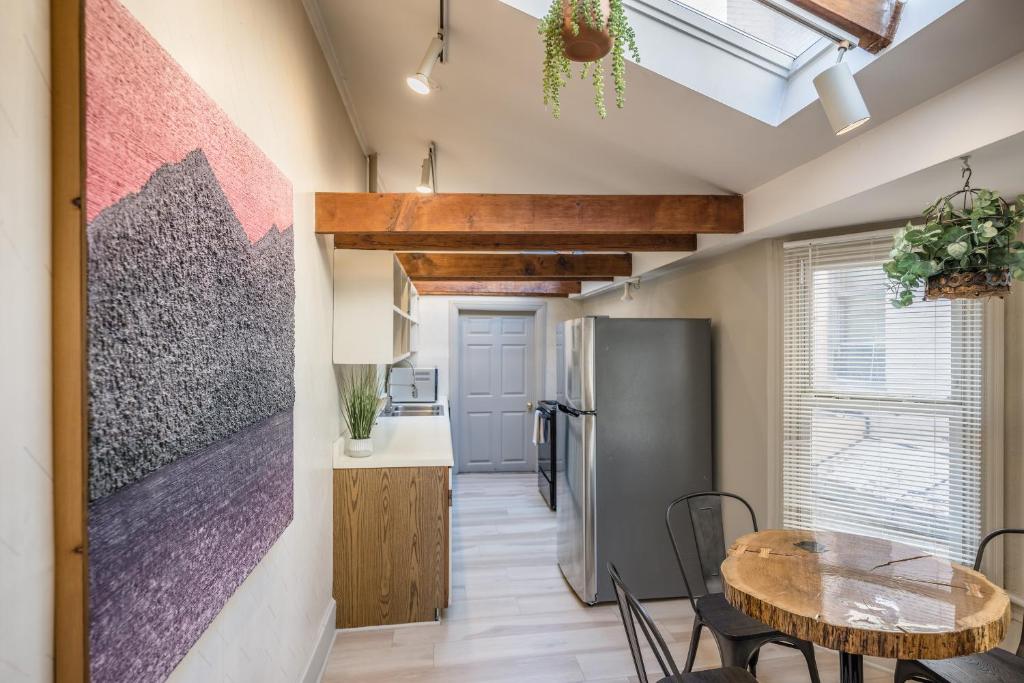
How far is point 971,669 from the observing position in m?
1.63

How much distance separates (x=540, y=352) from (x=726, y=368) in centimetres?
327

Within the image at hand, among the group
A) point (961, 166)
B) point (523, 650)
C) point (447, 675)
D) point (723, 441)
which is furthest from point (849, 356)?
point (447, 675)

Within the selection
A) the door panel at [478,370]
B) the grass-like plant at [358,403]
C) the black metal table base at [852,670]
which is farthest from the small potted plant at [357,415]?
the door panel at [478,370]

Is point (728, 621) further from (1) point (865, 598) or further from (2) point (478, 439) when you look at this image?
(2) point (478, 439)

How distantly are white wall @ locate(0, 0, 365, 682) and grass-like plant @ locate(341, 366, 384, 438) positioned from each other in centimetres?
12

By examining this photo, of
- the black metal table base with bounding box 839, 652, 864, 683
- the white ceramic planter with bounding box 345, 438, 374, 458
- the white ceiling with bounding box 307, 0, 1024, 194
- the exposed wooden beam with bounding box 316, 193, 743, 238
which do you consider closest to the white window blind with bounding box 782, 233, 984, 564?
the white ceiling with bounding box 307, 0, 1024, 194

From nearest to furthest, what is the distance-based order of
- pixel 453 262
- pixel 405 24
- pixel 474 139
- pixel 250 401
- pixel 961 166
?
pixel 250 401 < pixel 961 166 < pixel 405 24 < pixel 474 139 < pixel 453 262

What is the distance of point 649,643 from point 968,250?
1474 millimetres

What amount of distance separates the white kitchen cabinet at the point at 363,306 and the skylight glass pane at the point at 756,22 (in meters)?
1.76

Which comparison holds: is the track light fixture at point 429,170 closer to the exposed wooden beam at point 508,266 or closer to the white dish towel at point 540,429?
the exposed wooden beam at point 508,266

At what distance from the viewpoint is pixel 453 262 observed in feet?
13.4

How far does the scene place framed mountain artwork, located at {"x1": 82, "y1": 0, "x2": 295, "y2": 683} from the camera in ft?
2.49

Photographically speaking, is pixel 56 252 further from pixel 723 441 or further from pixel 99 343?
pixel 723 441

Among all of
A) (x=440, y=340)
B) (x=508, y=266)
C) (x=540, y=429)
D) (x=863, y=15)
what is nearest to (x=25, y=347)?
(x=863, y=15)
